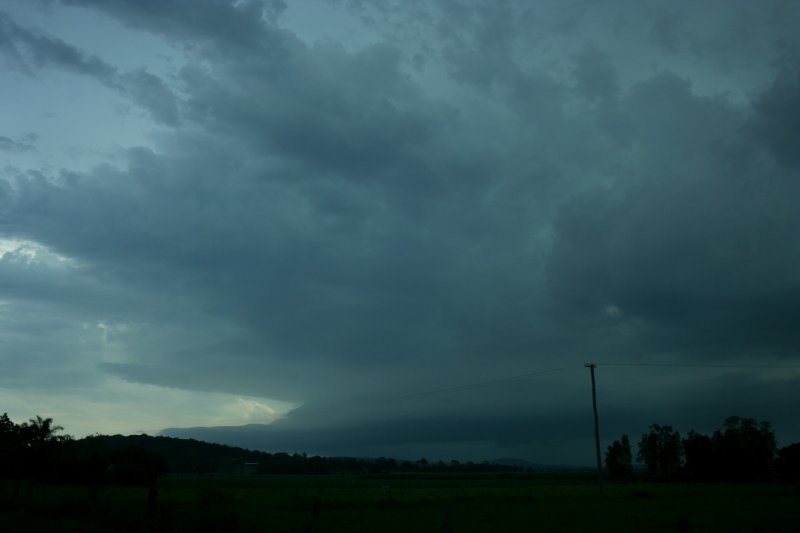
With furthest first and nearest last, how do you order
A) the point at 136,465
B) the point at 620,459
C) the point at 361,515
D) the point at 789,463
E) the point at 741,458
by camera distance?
1. the point at 620,459
2. the point at 741,458
3. the point at 789,463
4. the point at 136,465
5. the point at 361,515

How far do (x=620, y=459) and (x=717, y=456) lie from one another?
39.0 m

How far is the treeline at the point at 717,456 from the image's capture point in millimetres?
113094

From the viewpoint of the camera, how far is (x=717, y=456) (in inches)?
5157

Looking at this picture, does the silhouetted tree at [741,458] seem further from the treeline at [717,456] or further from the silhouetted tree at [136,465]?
the silhouetted tree at [136,465]

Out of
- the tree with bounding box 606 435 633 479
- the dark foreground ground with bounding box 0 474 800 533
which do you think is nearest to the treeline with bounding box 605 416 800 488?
the tree with bounding box 606 435 633 479

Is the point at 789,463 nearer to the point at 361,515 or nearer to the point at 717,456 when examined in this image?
the point at 717,456

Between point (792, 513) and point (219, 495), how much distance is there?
3587 centimetres

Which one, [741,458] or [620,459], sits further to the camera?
[620,459]

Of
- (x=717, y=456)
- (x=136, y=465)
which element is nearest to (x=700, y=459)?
(x=717, y=456)

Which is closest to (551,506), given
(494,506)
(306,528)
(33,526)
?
(494,506)

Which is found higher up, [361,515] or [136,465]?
[136,465]

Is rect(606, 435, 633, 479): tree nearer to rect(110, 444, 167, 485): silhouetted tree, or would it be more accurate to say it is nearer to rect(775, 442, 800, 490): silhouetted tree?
rect(775, 442, 800, 490): silhouetted tree

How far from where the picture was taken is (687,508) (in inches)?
1858

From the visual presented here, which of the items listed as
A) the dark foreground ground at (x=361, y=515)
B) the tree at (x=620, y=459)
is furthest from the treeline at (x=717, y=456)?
the dark foreground ground at (x=361, y=515)
